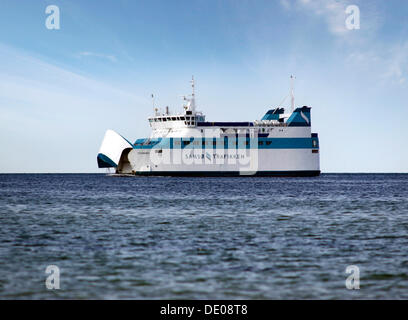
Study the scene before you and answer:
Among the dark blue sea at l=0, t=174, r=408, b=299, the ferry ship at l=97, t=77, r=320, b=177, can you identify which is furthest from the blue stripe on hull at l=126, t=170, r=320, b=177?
the dark blue sea at l=0, t=174, r=408, b=299

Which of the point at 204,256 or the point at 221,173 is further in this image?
the point at 221,173

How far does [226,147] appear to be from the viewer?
7269 cm

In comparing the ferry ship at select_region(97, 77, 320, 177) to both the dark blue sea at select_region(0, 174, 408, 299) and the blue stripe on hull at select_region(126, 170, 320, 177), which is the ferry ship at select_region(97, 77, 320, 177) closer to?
the blue stripe on hull at select_region(126, 170, 320, 177)

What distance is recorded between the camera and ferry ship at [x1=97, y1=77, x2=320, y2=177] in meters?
72.1

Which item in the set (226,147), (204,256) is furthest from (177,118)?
(204,256)

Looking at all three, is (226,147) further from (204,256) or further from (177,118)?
(204,256)

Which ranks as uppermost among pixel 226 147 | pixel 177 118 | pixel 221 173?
pixel 177 118

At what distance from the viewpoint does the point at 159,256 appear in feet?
41.0

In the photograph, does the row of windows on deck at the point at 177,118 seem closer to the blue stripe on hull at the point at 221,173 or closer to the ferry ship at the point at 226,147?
the ferry ship at the point at 226,147

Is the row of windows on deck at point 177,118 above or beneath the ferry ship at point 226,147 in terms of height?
above

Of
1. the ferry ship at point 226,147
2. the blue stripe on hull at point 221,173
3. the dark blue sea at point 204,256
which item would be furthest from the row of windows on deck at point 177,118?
the dark blue sea at point 204,256

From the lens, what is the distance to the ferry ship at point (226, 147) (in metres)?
72.1

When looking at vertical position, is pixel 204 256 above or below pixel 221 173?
below
